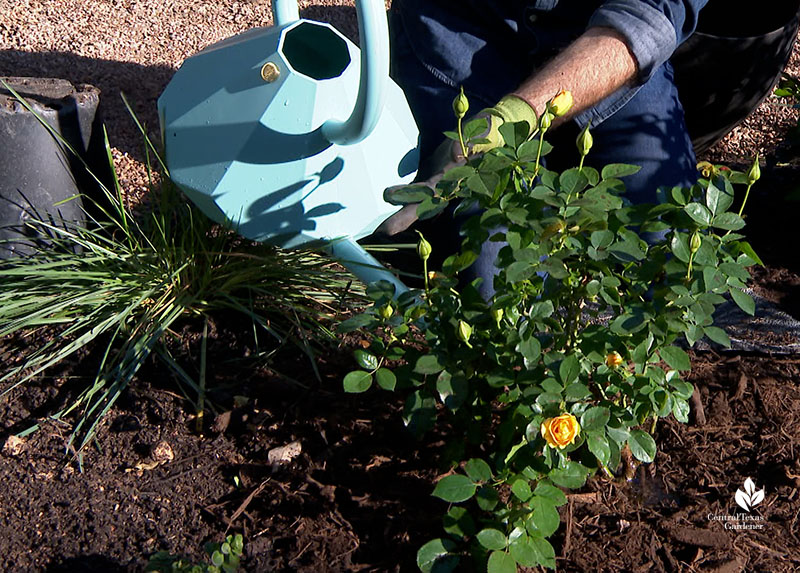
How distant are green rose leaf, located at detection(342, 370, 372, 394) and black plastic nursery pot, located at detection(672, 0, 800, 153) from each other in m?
1.42

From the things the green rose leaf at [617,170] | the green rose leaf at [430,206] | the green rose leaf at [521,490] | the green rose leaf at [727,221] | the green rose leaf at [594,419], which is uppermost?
the green rose leaf at [430,206]

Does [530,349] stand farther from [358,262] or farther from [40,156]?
[40,156]

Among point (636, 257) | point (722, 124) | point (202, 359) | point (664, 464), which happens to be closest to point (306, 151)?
point (202, 359)

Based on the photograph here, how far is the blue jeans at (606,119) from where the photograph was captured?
1.96m

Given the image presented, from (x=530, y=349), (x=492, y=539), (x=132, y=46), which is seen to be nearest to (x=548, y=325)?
(x=530, y=349)

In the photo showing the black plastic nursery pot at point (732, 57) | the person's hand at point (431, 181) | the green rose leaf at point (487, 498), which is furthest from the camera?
the black plastic nursery pot at point (732, 57)

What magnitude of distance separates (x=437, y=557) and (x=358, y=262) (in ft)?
1.61

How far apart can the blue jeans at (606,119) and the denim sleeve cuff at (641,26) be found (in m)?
0.30

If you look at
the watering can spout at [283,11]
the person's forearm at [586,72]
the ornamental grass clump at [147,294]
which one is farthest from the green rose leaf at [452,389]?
the watering can spout at [283,11]

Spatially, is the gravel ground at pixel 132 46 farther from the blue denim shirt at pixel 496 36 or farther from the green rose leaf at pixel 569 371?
the green rose leaf at pixel 569 371

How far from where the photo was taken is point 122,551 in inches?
51.3

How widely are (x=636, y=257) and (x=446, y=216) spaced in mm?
940

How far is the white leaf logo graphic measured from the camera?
1.36m

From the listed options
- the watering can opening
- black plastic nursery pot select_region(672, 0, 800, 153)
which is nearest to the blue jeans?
black plastic nursery pot select_region(672, 0, 800, 153)
